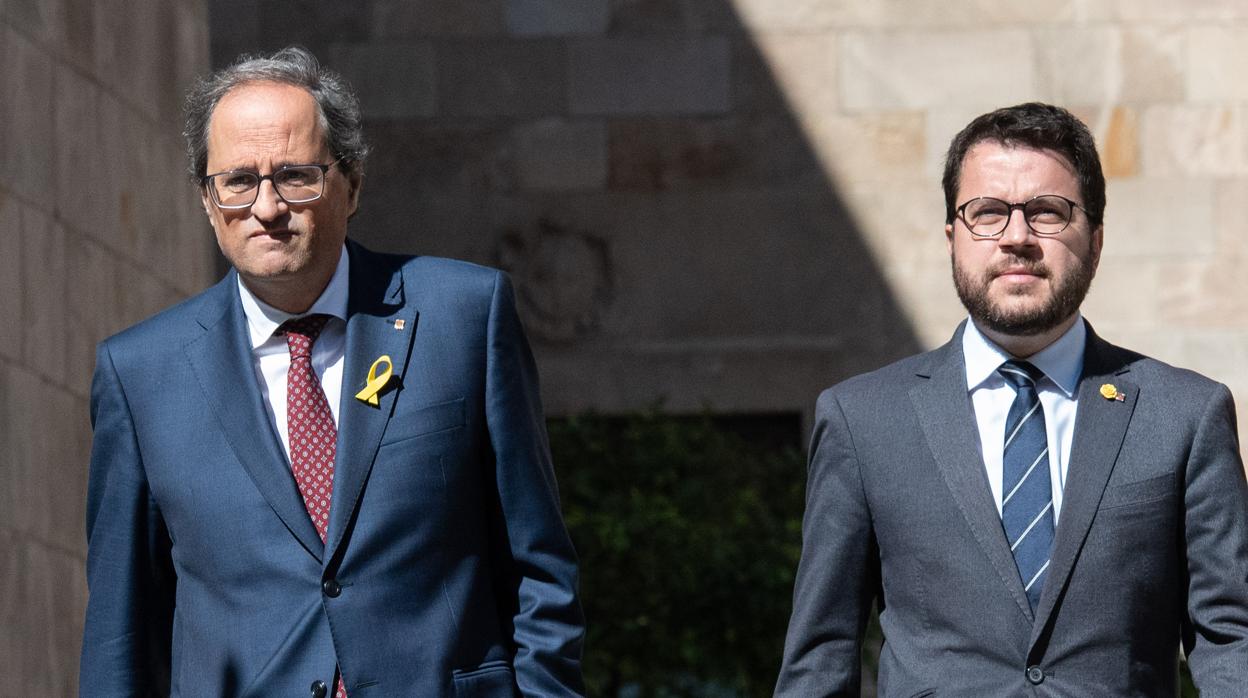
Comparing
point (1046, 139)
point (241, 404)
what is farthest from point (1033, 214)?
point (241, 404)

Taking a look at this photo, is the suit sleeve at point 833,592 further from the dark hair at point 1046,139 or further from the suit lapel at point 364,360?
the suit lapel at point 364,360

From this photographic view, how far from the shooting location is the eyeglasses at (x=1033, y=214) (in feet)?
15.5

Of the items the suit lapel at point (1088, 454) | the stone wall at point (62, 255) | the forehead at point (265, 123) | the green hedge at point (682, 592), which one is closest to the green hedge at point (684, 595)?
the green hedge at point (682, 592)

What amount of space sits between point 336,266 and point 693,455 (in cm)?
625

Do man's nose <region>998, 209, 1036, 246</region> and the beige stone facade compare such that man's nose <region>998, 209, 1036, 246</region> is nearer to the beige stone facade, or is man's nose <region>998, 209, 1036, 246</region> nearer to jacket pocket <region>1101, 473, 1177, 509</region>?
jacket pocket <region>1101, 473, 1177, 509</region>

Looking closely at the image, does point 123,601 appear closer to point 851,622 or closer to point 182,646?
point 182,646

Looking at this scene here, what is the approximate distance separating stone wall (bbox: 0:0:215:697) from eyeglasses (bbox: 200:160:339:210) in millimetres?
2450

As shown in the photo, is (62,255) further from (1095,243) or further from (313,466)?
(1095,243)

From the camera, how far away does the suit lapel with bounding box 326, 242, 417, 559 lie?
4.50m

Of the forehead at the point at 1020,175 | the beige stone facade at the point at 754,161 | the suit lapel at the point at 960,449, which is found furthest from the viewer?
the beige stone facade at the point at 754,161

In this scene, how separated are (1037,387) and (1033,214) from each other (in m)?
0.38

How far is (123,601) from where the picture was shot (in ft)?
15.4

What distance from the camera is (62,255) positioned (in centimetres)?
732

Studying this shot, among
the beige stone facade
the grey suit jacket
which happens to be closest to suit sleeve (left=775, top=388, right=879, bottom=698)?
the grey suit jacket
